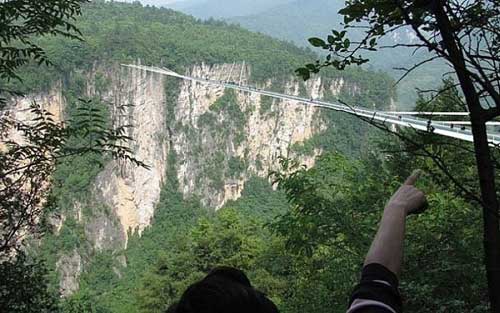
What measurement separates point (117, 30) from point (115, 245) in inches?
633

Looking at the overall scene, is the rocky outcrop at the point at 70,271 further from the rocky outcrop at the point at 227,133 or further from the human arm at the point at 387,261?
the human arm at the point at 387,261

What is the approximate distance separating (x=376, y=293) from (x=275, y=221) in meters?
3.28

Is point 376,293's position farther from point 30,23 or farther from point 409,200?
point 30,23

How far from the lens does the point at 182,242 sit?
13797mm

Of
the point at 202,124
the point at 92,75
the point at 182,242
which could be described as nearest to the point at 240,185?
the point at 202,124

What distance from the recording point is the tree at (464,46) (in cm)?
81

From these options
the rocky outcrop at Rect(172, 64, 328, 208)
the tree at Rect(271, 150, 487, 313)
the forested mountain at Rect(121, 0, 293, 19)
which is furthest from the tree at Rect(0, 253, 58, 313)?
the forested mountain at Rect(121, 0, 293, 19)

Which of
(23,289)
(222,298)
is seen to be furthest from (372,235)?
(222,298)

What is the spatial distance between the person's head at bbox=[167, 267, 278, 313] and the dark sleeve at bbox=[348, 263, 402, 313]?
9cm

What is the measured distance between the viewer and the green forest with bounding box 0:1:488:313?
2486 millimetres

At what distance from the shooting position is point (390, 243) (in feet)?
2.02

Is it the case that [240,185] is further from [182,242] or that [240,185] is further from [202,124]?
[182,242]

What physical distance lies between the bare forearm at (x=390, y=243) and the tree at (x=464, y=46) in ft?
0.70

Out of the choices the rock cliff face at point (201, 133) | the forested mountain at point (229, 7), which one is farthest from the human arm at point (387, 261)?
the forested mountain at point (229, 7)
